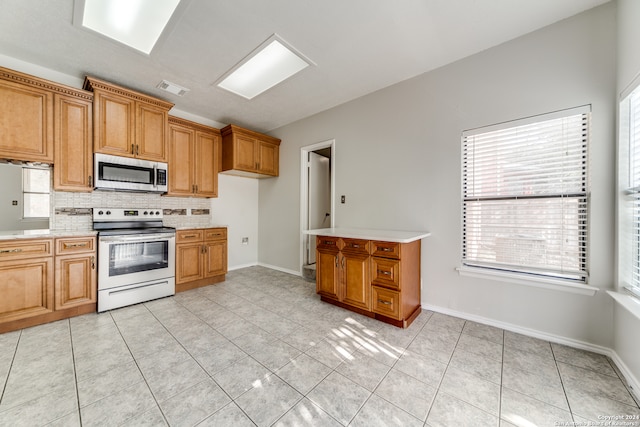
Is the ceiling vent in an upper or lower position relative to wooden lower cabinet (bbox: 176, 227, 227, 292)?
upper

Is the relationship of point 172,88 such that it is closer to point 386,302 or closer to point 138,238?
point 138,238

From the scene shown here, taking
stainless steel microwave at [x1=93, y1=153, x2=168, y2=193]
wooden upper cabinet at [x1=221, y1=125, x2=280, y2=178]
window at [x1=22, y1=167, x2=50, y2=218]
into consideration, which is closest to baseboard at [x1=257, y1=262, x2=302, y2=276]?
wooden upper cabinet at [x1=221, y1=125, x2=280, y2=178]

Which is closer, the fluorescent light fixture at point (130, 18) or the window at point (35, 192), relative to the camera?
the fluorescent light fixture at point (130, 18)

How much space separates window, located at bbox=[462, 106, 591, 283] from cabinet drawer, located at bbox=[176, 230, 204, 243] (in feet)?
11.6

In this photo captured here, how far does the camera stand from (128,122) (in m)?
2.95

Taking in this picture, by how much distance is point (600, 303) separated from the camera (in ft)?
6.20

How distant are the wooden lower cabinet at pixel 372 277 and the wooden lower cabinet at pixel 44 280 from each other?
8.61 feet

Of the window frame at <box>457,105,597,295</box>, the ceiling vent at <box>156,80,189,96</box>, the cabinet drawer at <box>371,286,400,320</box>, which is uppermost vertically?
the ceiling vent at <box>156,80,189,96</box>

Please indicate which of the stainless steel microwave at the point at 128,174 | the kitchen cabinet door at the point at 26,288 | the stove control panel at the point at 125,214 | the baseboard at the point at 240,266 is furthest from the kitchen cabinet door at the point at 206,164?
the kitchen cabinet door at the point at 26,288

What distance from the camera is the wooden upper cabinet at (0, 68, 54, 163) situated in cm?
231

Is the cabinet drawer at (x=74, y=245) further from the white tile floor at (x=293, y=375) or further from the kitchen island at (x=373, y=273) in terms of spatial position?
the kitchen island at (x=373, y=273)

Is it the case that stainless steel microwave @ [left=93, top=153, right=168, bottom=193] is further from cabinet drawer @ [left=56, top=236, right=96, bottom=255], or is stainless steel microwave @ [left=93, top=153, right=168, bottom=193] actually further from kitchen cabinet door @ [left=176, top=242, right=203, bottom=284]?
kitchen cabinet door @ [left=176, top=242, right=203, bottom=284]

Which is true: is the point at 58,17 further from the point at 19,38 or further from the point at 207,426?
the point at 207,426

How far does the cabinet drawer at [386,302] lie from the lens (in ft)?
7.64
